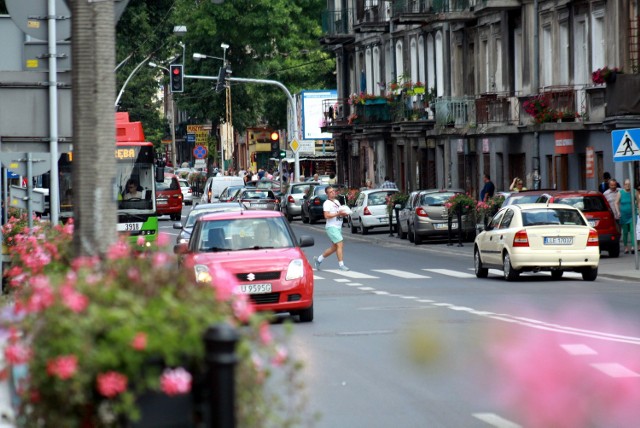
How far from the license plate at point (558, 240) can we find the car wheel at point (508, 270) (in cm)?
79

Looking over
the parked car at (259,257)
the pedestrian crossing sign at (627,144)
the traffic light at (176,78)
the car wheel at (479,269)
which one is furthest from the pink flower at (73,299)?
the traffic light at (176,78)

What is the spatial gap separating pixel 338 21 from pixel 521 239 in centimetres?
5056

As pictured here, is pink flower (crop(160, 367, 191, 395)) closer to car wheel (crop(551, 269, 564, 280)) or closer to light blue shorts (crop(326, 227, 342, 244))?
car wheel (crop(551, 269, 564, 280))

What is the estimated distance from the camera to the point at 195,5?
287 feet

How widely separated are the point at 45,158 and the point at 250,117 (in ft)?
238

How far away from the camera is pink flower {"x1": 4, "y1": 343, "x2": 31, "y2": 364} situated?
6152mm

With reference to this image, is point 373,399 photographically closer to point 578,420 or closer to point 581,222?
point 578,420

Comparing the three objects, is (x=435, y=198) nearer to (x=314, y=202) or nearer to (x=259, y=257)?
(x=314, y=202)

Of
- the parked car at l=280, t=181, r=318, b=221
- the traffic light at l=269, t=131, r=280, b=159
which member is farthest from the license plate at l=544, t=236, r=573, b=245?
the traffic light at l=269, t=131, r=280, b=159

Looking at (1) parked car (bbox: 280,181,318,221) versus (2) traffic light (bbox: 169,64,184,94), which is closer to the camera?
(2) traffic light (bbox: 169,64,184,94)

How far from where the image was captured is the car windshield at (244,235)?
20.2 meters

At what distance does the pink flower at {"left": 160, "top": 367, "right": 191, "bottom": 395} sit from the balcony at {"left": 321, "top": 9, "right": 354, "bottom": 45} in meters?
69.0

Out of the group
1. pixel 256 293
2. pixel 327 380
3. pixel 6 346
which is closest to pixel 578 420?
pixel 327 380

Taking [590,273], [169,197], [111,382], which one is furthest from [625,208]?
[169,197]
